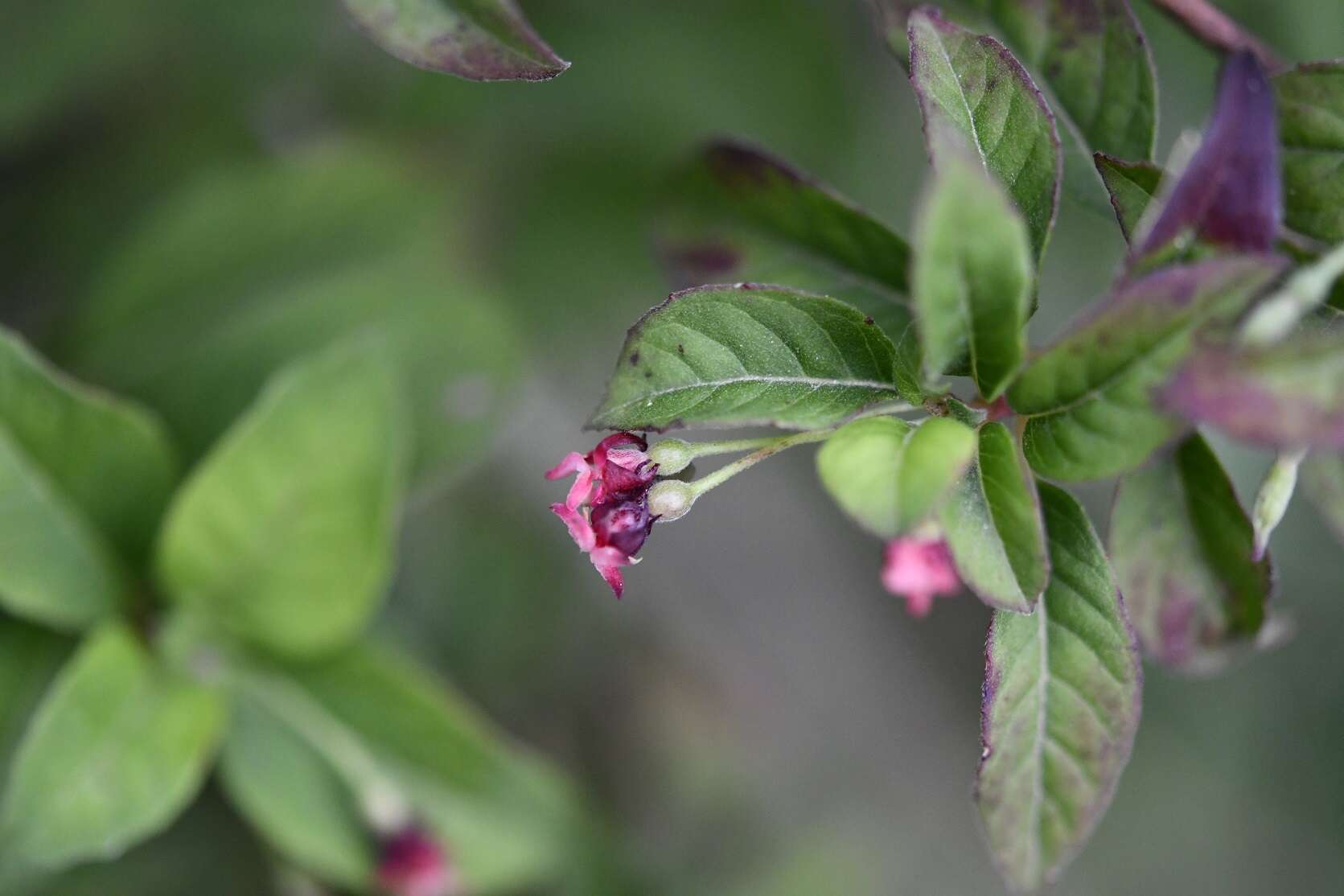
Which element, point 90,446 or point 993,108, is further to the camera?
point 90,446

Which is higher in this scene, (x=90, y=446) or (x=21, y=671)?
(x=90, y=446)

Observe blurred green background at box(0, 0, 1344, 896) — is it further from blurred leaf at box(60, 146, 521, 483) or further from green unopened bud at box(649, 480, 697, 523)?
green unopened bud at box(649, 480, 697, 523)

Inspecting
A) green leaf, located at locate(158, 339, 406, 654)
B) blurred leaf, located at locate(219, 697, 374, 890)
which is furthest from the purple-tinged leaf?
blurred leaf, located at locate(219, 697, 374, 890)

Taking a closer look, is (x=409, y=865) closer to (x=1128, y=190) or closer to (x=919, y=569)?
(x=919, y=569)

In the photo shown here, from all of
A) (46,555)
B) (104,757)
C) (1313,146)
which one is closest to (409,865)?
(104,757)

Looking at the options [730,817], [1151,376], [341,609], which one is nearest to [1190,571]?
[1151,376]

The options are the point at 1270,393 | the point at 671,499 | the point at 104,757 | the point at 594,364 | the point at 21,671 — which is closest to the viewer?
the point at 1270,393
